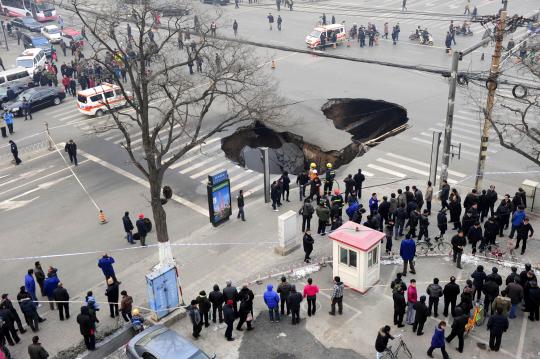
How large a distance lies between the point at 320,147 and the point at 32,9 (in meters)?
44.1

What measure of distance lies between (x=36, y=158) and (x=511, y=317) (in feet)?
81.7

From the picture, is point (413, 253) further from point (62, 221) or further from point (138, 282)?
point (62, 221)

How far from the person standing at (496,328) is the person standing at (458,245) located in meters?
3.33

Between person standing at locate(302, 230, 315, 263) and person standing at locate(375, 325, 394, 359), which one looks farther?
person standing at locate(302, 230, 315, 263)

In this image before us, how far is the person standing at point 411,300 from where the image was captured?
16.3 metres

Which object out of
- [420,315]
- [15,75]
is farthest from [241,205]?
[15,75]

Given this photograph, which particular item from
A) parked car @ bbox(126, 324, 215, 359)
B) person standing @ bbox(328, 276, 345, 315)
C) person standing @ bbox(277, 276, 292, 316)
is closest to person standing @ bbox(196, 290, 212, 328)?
parked car @ bbox(126, 324, 215, 359)

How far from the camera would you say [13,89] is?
41.2 metres

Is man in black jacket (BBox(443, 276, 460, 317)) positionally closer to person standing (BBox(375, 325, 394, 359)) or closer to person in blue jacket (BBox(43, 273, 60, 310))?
person standing (BBox(375, 325, 394, 359))

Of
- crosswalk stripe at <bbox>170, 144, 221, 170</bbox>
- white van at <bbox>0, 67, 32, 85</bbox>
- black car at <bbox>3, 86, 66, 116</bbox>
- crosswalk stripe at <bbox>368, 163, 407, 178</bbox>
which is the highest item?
white van at <bbox>0, 67, 32, 85</bbox>

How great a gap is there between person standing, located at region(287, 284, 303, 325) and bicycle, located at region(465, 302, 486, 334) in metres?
4.62

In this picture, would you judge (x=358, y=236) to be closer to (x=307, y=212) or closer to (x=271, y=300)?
(x=271, y=300)

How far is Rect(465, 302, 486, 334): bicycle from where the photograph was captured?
1626 centimetres

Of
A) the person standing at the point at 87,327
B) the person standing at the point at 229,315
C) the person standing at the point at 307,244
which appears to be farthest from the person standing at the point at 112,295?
the person standing at the point at 307,244
